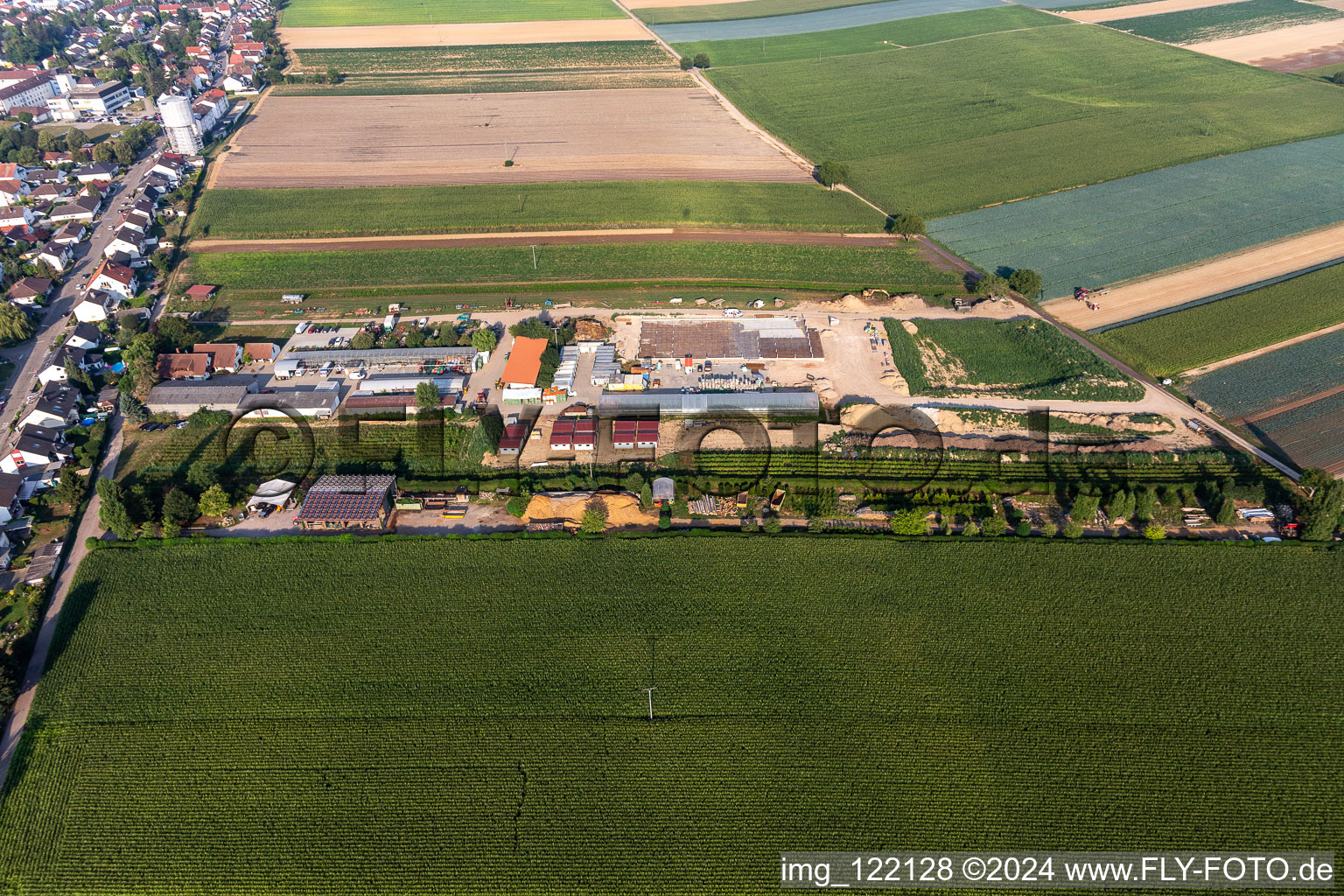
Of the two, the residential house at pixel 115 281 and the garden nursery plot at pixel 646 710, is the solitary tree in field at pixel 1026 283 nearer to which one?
the garden nursery plot at pixel 646 710

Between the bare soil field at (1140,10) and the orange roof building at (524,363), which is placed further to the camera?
the bare soil field at (1140,10)

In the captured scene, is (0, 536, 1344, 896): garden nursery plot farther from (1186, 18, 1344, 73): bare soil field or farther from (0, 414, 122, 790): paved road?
(1186, 18, 1344, 73): bare soil field

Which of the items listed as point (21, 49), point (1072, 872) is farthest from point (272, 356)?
point (21, 49)

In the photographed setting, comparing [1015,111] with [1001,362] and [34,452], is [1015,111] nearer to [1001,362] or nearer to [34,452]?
[1001,362]

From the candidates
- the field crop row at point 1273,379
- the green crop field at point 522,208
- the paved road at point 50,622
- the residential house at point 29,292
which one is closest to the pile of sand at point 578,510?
the paved road at point 50,622

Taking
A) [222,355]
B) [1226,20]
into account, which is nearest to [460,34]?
[222,355]

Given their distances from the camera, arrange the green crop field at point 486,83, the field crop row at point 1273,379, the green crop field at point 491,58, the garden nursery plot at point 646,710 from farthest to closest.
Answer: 1. the green crop field at point 491,58
2. the green crop field at point 486,83
3. the field crop row at point 1273,379
4. the garden nursery plot at point 646,710

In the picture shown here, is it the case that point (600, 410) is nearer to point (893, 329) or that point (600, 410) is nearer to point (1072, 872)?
point (893, 329)
